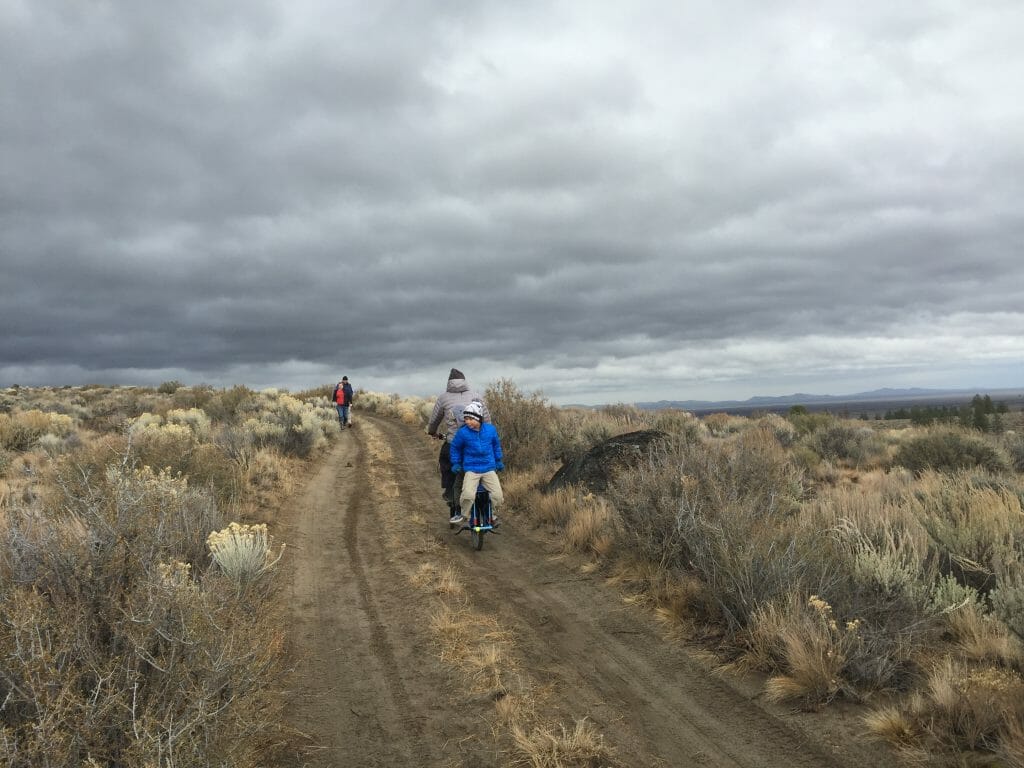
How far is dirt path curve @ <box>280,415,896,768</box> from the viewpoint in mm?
4277

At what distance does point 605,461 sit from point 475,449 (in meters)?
3.01

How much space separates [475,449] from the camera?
9750mm

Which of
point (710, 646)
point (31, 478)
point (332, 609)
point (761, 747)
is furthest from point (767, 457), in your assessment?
point (31, 478)

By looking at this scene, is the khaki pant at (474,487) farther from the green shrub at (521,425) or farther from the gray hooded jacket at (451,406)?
the green shrub at (521,425)

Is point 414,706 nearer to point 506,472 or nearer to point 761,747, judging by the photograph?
point 761,747

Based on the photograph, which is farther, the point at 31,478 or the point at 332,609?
the point at 31,478

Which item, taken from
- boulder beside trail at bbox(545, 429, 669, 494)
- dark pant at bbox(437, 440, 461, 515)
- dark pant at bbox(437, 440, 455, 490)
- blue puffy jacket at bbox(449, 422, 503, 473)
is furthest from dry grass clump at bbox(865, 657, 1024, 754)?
dark pant at bbox(437, 440, 455, 490)

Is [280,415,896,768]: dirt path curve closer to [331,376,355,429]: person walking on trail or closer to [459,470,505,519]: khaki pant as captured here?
[459,470,505,519]: khaki pant

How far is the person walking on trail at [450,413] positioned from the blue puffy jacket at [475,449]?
544mm

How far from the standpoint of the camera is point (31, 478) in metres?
12.4

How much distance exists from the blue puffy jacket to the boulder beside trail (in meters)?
2.30

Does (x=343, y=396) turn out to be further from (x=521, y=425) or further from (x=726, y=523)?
(x=726, y=523)

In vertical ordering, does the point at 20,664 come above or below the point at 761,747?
above

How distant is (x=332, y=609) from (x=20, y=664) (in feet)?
14.3
